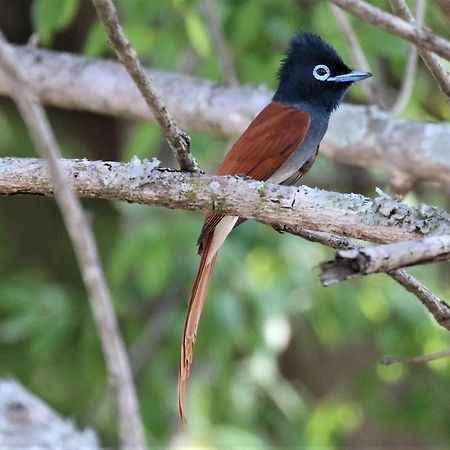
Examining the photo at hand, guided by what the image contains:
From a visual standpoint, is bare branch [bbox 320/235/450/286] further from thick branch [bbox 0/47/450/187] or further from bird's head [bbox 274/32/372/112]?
thick branch [bbox 0/47/450/187]

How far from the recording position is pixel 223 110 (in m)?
4.97

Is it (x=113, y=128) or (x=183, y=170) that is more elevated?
(x=113, y=128)

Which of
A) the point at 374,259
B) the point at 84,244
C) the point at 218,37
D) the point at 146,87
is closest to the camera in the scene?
the point at 84,244

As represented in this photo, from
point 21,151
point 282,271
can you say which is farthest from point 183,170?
point 21,151

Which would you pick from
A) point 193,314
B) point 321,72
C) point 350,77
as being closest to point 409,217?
point 193,314

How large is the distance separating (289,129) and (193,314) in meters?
1.05

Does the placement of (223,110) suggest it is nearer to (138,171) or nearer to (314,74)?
(314,74)

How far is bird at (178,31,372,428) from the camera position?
3834mm

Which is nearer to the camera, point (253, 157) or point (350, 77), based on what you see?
point (253, 157)

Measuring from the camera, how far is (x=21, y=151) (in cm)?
697

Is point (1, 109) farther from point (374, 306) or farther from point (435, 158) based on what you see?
point (435, 158)

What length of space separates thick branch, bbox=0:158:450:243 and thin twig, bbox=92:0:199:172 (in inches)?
2.3

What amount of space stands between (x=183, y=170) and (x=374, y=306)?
11.6 feet

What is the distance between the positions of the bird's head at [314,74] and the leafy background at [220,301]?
49cm
